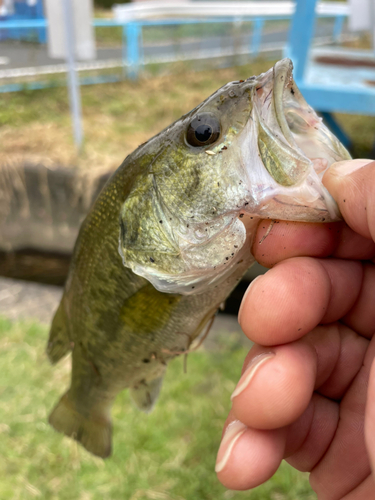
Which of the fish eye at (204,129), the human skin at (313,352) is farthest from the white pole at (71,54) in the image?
the human skin at (313,352)

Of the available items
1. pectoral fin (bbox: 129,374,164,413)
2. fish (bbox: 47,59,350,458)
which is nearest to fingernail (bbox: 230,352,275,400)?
fish (bbox: 47,59,350,458)

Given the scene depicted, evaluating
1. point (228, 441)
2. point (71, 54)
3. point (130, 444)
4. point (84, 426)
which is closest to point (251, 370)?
point (228, 441)

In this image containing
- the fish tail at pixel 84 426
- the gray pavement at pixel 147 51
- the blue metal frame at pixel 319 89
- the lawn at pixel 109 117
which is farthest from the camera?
the gray pavement at pixel 147 51

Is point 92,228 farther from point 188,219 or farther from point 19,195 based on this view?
point 19,195

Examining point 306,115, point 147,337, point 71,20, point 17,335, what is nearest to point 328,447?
point 147,337

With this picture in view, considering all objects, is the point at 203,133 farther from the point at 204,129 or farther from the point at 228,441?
the point at 228,441

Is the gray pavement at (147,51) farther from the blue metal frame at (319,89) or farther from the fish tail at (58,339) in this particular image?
the fish tail at (58,339)

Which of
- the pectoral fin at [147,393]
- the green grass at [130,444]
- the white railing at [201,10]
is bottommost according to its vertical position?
the green grass at [130,444]
